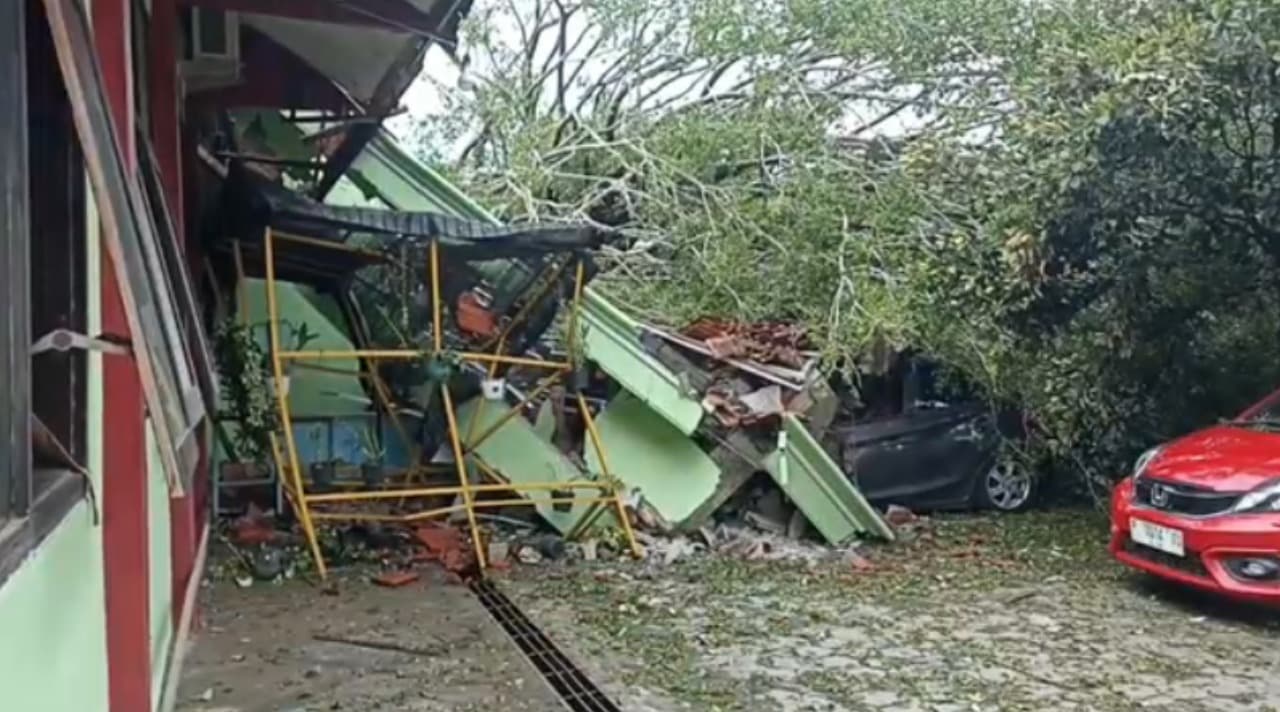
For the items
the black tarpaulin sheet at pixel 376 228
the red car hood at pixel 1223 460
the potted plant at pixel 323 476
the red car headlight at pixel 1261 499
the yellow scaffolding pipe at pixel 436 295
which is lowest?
the potted plant at pixel 323 476

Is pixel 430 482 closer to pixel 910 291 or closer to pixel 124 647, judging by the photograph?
pixel 910 291

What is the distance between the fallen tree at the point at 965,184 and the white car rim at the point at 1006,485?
1.15 ft

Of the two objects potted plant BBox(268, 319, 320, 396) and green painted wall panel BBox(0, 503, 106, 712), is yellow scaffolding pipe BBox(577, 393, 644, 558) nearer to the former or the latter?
potted plant BBox(268, 319, 320, 396)

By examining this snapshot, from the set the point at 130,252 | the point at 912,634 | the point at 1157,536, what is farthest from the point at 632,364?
the point at 130,252

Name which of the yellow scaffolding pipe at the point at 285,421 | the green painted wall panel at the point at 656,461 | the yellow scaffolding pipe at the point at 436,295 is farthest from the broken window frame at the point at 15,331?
the green painted wall panel at the point at 656,461

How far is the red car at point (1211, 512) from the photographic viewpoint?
17.9 ft

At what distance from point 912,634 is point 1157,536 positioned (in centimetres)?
142

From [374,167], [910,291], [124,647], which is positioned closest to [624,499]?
[910,291]

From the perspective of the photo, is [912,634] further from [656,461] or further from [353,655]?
[656,461]

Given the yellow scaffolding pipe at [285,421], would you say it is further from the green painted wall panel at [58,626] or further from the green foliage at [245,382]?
the green painted wall panel at [58,626]

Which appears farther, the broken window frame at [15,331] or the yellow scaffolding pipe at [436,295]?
the yellow scaffolding pipe at [436,295]

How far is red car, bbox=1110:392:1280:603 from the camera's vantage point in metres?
5.45

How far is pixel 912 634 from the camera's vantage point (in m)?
5.52

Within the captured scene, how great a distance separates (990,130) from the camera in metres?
8.15
